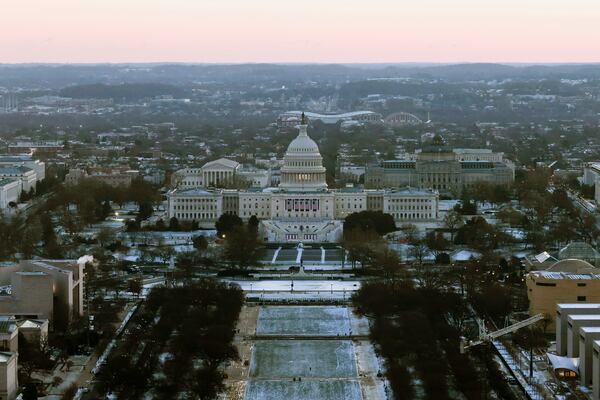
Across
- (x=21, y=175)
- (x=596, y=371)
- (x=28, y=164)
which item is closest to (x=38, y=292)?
(x=596, y=371)

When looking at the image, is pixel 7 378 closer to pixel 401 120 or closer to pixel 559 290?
pixel 559 290

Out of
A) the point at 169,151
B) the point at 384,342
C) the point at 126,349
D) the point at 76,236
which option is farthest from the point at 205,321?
the point at 169,151

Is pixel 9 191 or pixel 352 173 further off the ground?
pixel 9 191

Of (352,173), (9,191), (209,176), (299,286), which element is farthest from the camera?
(352,173)

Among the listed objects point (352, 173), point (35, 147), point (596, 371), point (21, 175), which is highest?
point (596, 371)

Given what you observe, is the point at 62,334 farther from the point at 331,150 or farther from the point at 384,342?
the point at 331,150

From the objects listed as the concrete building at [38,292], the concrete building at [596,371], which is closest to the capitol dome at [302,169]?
the concrete building at [38,292]
